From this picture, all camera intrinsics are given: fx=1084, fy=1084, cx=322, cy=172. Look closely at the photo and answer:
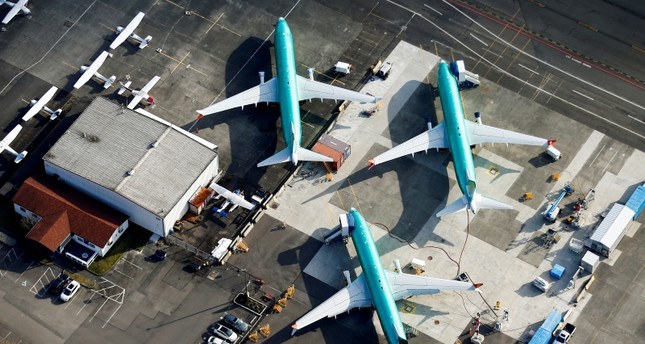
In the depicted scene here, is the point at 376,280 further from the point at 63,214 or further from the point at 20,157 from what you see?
the point at 20,157

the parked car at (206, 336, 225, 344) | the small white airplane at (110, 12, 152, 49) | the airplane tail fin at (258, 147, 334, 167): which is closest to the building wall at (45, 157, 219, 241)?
the airplane tail fin at (258, 147, 334, 167)

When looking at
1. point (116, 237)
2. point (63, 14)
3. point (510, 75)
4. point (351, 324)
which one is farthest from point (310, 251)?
point (63, 14)

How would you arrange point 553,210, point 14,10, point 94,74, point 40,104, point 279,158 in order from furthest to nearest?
point 14,10 < point 94,74 < point 40,104 < point 553,210 < point 279,158

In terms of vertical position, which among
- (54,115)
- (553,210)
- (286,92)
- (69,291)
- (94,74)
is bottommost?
(69,291)

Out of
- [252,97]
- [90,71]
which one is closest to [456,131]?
[252,97]

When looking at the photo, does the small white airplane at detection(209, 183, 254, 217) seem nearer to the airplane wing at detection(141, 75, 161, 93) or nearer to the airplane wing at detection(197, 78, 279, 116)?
the airplane wing at detection(197, 78, 279, 116)
